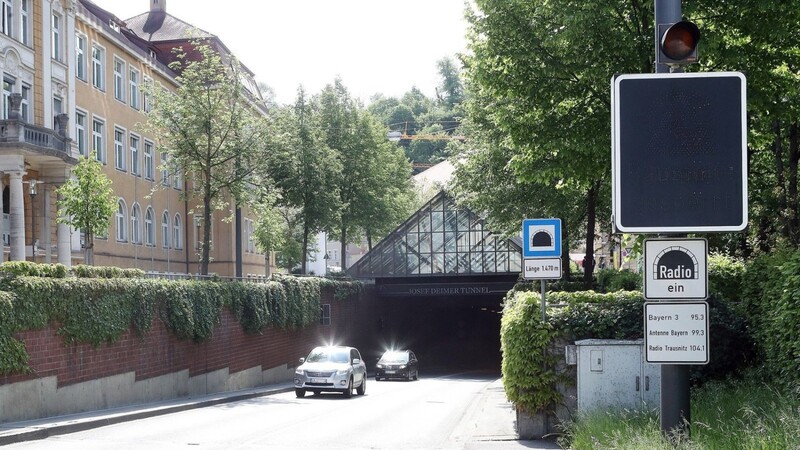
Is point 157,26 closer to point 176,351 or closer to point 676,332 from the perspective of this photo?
point 176,351

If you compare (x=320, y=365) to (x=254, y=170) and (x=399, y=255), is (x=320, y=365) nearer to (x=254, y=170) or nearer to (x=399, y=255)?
(x=254, y=170)

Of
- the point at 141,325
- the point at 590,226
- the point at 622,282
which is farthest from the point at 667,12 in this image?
the point at 141,325

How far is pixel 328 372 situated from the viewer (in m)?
31.3

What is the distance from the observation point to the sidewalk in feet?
49.1

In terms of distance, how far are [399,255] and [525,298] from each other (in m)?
43.8

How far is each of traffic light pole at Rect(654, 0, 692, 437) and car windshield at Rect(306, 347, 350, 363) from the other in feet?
83.8

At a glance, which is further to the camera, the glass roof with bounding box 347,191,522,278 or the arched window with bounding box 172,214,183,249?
the glass roof with bounding box 347,191,522,278

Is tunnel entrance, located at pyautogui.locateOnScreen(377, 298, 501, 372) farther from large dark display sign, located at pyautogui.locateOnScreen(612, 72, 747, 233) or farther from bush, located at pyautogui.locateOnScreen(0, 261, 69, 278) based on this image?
large dark display sign, located at pyautogui.locateOnScreen(612, 72, 747, 233)

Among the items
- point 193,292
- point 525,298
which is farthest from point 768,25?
point 193,292

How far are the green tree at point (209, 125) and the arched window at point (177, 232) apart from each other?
712 inches

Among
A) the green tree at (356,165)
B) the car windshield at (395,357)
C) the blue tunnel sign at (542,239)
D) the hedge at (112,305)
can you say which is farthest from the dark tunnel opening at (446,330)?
the blue tunnel sign at (542,239)

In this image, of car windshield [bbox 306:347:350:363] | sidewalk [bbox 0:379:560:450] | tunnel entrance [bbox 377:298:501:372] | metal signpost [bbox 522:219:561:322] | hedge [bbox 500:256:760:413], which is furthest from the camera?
tunnel entrance [bbox 377:298:501:372]

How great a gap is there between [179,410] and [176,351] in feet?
12.9

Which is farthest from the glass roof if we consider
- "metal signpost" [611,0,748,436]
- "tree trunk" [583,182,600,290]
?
"metal signpost" [611,0,748,436]
